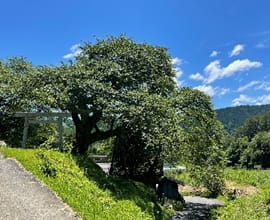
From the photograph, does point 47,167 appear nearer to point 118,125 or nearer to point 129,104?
point 129,104

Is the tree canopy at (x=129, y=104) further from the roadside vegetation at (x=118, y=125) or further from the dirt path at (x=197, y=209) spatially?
the dirt path at (x=197, y=209)

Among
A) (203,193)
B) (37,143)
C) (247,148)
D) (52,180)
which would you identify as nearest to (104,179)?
(52,180)

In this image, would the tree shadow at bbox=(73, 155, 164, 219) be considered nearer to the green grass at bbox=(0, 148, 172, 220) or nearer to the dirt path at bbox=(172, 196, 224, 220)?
the green grass at bbox=(0, 148, 172, 220)

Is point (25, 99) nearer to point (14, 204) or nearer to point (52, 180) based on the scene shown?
point (52, 180)

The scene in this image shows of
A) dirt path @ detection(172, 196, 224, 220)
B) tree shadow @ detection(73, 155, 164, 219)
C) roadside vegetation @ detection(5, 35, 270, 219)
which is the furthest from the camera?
dirt path @ detection(172, 196, 224, 220)

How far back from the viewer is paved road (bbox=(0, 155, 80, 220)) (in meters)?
8.42

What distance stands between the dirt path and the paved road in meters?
7.90

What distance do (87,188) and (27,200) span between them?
3.20 meters

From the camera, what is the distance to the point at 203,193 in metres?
26.4

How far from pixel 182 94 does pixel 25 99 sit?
6.75 meters

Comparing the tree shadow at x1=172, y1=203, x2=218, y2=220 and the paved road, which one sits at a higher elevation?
the paved road

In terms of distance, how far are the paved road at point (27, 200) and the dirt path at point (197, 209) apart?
25.9ft

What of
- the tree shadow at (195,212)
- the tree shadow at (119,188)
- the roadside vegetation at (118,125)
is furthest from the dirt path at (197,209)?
the tree shadow at (119,188)

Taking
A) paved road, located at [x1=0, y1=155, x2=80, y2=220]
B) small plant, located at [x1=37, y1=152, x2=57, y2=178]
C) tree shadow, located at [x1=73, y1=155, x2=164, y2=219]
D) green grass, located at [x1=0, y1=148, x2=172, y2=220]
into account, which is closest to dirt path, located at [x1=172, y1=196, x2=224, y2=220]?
green grass, located at [x1=0, y1=148, x2=172, y2=220]
